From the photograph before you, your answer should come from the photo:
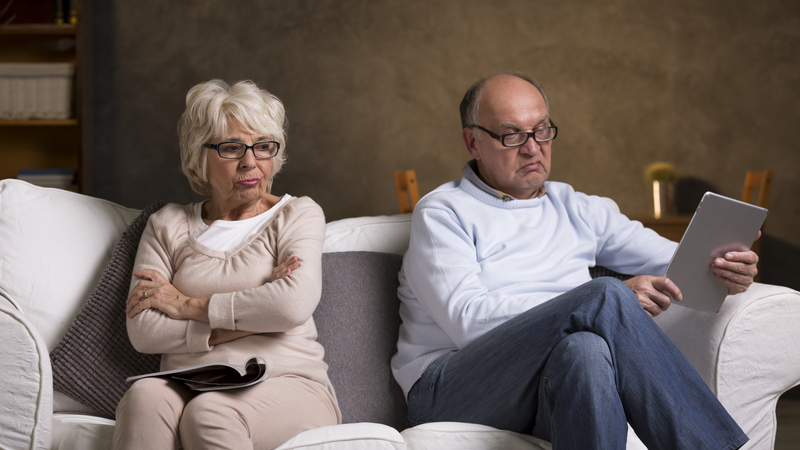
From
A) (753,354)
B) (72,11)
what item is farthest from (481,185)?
(72,11)

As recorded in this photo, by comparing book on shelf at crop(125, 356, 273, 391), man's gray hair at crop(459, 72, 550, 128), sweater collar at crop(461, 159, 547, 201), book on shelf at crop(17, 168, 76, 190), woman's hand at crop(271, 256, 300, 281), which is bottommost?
book on shelf at crop(17, 168, 76, 190)

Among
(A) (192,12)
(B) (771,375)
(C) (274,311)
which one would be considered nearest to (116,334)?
(C) (274,311)

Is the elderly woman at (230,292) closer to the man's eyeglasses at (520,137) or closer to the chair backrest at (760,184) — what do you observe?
the man's eyeglasses at (520,137)

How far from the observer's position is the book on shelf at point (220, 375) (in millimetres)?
1215

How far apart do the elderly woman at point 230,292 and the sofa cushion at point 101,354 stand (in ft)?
0.27

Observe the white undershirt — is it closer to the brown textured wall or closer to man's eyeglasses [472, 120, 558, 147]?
man's eyeglasses [472, 120, 558, 147]

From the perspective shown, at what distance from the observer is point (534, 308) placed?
4.36 feet

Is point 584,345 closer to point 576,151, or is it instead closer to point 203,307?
point 203,307

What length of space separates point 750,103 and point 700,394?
2999mm

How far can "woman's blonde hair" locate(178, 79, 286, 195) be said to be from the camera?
155cm

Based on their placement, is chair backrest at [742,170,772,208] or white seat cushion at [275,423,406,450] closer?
white seat cushion at [275,423,406,450]

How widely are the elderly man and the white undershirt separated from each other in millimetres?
386

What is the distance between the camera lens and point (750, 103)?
143 inches

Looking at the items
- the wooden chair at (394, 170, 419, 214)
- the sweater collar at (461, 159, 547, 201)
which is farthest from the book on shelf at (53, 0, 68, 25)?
the sweater collar at (461, 159, 547, 201)
